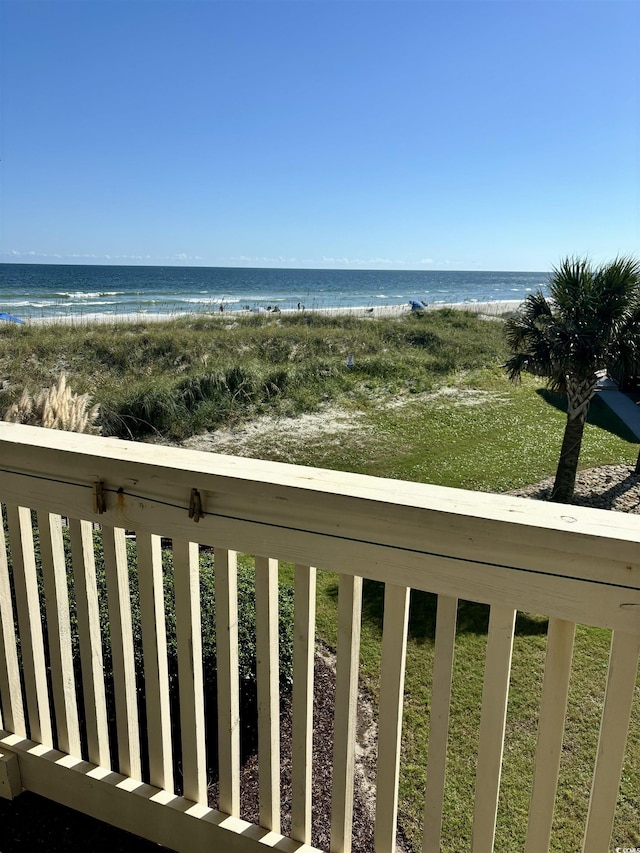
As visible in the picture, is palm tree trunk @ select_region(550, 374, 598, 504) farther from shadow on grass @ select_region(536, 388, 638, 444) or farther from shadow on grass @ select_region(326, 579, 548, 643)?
shadow on grass @ select_region(326, 579, 548, 643)

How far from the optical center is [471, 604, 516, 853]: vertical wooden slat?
2.66ft

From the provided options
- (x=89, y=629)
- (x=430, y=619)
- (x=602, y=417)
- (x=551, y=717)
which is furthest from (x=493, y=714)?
(x=602, y=417)

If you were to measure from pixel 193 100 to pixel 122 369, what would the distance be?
1107 cm

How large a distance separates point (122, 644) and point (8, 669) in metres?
0.45

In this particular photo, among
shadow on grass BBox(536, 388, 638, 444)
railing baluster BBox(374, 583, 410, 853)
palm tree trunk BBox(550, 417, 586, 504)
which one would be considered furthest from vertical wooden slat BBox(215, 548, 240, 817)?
shadow on grass BBox(536, 388, 638, 444)

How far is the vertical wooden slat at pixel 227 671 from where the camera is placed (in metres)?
1.03

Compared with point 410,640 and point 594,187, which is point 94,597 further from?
point 594,187

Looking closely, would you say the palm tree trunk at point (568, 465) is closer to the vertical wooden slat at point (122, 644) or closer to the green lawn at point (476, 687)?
the green lawn at point (476, 687)

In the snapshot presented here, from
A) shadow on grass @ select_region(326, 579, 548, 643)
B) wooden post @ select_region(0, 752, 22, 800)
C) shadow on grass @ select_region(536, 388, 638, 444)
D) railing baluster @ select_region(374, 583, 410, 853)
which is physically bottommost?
shadow on grass @ select_region(326, 579, 548, 643)

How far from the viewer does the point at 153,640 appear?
115 centimetres

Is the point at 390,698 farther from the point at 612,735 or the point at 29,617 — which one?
the point at 29,617

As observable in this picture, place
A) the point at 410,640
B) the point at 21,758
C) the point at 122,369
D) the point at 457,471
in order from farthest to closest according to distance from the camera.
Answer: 1. the point at 122,369
2. the point at 457,471
3. the point at 410,640
4. the point at 21,758

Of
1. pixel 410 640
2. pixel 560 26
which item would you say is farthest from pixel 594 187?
pixel 410 640

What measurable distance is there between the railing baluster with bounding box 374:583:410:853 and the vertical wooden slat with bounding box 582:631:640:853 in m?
0.29
